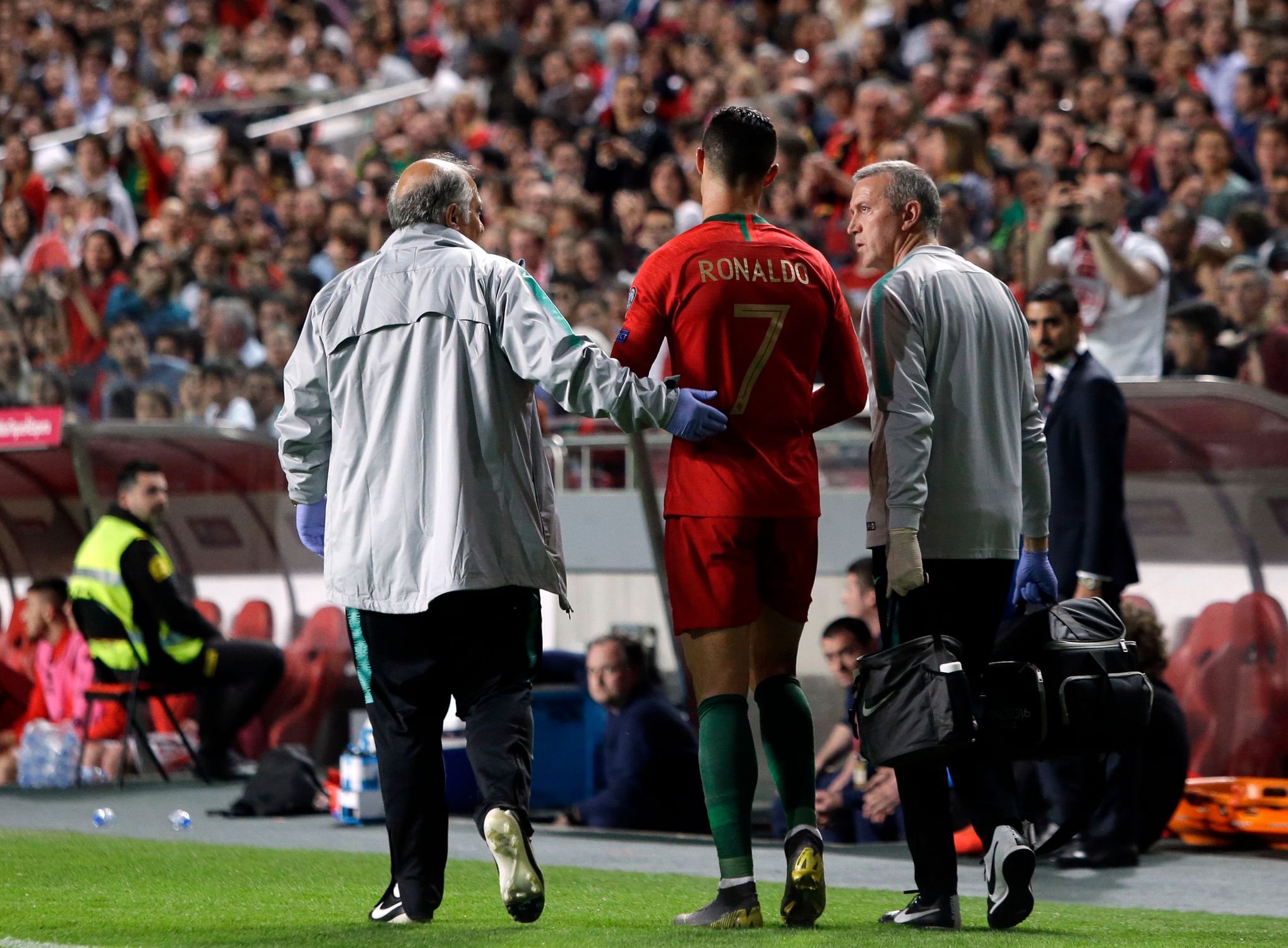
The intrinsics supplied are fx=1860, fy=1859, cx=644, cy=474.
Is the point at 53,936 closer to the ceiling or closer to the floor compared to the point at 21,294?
closer to the floor

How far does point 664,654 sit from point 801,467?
14.6 ft

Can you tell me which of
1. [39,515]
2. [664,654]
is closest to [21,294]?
[39,515]

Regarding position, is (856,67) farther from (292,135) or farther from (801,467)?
(801,467)

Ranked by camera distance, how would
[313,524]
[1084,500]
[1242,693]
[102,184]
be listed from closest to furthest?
[313,524], [1084,500], [1242,693], [102,184]

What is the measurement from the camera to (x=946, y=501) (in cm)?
493

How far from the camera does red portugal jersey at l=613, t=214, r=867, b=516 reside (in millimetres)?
4770

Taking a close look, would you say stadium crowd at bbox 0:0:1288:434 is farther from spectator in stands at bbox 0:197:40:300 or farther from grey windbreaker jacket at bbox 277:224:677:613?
grey windbreaker jacket at bbox 277:224:677:613

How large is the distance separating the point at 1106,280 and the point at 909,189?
412cm

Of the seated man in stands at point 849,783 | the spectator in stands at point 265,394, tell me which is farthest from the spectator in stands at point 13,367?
the seated man in stands at point 849,783

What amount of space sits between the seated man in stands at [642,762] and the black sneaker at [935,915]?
10.9 feet

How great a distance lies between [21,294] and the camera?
1158 centimetres

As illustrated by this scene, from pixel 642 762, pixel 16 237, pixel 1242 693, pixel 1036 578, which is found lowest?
pixel 642 762

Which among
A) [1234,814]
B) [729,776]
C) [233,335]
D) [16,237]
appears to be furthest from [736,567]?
[16,237]

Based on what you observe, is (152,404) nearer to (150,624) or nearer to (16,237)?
(150,624)
